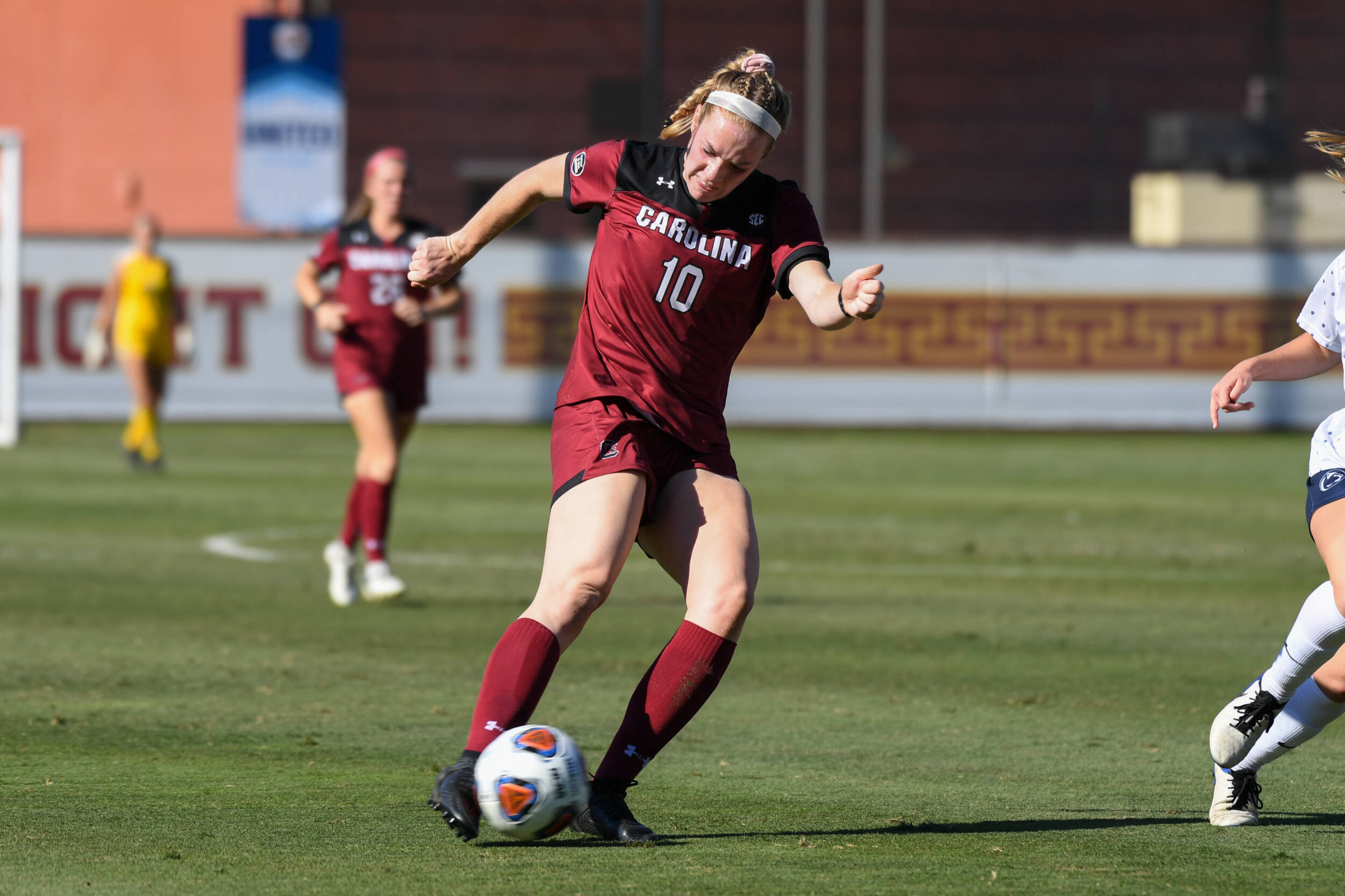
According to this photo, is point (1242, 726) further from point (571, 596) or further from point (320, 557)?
point (320, 557)

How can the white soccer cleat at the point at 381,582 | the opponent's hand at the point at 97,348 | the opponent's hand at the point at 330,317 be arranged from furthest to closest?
the opponent's hand at the point at 97,348 → the white soccer cleat at the point at 381,582 → the opponent's hand at the point at 330,317

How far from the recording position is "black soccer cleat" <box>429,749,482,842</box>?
487 centimetres

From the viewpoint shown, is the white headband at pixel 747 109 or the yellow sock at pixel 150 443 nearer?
the white headband at pixel 747 109

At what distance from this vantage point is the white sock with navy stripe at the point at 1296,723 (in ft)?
17.7

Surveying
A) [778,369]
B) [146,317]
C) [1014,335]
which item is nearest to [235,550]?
[146,317]

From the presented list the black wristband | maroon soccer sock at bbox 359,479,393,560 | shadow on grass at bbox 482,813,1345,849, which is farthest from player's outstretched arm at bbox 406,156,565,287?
maroon soccer sock at bbox 359,479,393,560

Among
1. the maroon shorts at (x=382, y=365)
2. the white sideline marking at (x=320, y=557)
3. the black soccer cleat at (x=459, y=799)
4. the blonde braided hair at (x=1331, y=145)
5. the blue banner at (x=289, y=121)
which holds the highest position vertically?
the blue banner at (x=289, y=121)

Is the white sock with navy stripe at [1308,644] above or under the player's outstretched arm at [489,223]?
under

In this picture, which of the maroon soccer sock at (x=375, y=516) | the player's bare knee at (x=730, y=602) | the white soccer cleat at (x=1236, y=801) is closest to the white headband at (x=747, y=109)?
the player's bare knee at (x=730, y=602)

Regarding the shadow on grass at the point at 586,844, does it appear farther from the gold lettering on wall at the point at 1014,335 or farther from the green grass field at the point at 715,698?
the gold lettering on wall at the point at 1014,335

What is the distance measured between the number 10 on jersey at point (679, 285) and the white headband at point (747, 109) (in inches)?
16.5

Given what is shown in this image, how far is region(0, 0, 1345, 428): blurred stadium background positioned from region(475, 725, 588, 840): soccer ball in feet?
54.3

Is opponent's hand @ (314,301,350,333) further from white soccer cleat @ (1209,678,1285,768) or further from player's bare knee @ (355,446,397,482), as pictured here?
white soccer cleat @ (1209,678,1285,768)

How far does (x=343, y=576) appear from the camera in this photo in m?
10.2
